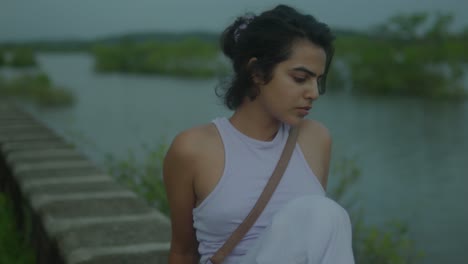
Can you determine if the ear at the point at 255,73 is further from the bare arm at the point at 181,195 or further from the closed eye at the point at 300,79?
the bare arm at the point at 181,195

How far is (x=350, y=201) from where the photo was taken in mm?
4473

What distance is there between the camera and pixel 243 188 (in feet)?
5.37

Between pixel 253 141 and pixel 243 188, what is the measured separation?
143 millimetres

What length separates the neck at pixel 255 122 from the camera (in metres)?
1.74

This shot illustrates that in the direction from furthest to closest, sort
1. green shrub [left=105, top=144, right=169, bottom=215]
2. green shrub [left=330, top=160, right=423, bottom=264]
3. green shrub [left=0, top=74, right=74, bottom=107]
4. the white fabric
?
green shrub [left=0, top=74, right=74, bottom=107], green shrub [left=105, top=144, right=169, bottom=215], green shrub [left=330, top=160, right=423, bottom=264], the white fabric

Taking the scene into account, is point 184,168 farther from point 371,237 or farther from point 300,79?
point 371,237

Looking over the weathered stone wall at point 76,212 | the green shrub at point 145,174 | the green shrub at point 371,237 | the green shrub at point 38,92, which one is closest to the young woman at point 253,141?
the weathered stone wall at point 76,212

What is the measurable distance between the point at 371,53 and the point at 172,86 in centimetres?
576

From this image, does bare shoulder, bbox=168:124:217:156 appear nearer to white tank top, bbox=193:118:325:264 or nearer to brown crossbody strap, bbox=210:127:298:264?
white tank top, bbox=193:118:325:264

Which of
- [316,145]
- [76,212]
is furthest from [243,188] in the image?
[76,212]

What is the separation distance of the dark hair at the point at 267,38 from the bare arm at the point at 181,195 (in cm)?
24

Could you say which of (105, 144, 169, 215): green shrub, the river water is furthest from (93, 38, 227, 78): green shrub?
(105, 144, 169, 215): green shrub

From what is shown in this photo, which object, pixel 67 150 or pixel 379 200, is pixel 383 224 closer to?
pixel 379 200

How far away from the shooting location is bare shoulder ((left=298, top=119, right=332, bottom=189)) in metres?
1.77
